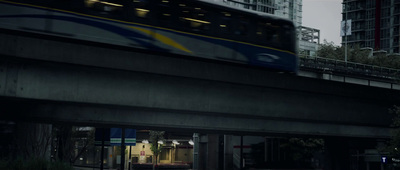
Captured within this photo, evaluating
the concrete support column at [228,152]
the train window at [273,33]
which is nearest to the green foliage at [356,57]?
the concrete support column at [228,152]

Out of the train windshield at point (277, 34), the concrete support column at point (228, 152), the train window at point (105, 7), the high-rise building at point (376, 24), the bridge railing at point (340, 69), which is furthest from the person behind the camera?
the high-rise building at point (376, 24)

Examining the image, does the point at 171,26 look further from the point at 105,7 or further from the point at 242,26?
the point at 242,26

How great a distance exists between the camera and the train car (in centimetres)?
1953

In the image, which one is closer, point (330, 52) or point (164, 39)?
point (164, 39)

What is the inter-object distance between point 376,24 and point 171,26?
12416 centimetres

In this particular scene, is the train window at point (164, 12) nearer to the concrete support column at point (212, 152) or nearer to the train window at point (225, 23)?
the train window at point (225, 23)

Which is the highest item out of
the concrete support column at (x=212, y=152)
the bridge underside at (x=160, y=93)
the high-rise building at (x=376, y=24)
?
the high-rise building at (x=376, y=24)

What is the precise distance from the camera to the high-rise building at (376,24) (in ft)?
430

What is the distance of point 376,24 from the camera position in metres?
134

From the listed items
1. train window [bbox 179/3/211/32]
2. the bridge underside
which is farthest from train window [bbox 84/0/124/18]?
train window [bbox 179/3/211/32]

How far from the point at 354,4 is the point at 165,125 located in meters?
133

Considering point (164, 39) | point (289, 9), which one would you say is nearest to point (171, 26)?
point (164, 39)

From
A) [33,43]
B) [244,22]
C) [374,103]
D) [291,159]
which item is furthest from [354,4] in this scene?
[33,43]

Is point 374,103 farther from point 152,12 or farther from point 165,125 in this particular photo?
point 152,12
